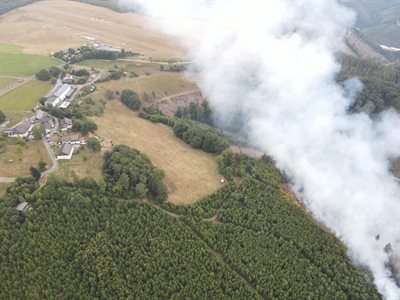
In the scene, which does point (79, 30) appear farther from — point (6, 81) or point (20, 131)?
point (20, 131)

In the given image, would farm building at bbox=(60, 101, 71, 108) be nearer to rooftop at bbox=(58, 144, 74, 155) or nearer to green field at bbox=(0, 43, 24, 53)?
rooftop at bbox=(58, 144, 74, 155)

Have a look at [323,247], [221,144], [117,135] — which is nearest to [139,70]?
[117,135]

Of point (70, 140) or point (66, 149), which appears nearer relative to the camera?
point (66, 149)

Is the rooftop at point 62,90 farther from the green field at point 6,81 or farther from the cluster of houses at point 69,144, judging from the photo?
the cluster of houses at point 69,144

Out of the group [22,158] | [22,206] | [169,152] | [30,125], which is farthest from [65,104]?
[22,206]

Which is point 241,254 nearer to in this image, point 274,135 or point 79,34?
point 274,135

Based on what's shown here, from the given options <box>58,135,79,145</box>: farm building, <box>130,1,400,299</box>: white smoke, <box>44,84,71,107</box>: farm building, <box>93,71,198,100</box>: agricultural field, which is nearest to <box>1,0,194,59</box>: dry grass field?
<box>130,1,400,299</box>: white smoke
